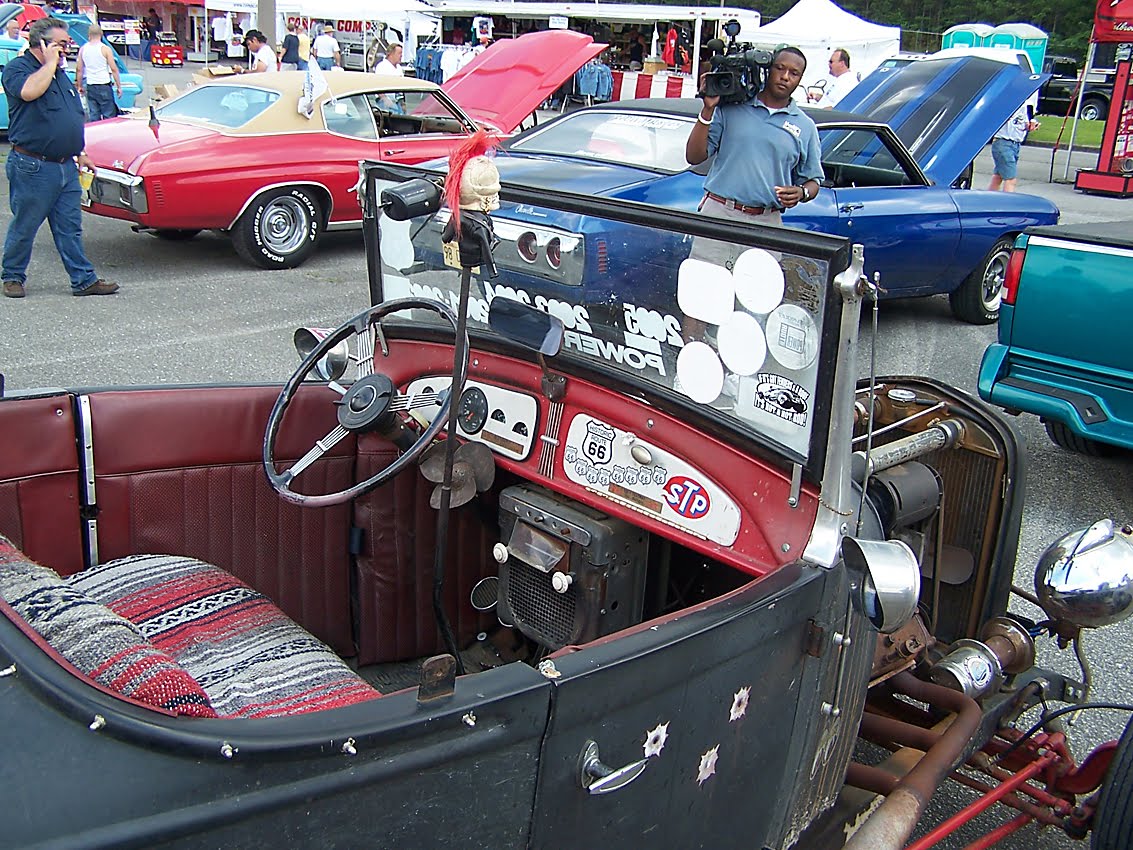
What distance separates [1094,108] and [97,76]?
2192cm

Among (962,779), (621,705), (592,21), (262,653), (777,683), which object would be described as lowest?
(962,779)

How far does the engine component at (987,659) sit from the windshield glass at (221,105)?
7.41 meters

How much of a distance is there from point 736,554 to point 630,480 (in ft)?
0.95

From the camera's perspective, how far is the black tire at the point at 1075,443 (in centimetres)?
535

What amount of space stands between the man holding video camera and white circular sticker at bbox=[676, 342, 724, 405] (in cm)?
330

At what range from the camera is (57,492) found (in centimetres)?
249

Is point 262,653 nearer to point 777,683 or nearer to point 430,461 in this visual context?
point 430,461

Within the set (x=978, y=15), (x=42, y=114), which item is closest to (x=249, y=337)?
(x=42, y=114)

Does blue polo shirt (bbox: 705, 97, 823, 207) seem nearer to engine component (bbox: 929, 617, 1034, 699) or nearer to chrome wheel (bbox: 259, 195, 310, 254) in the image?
engine component (bbox: 929, 617, 1034, 699)

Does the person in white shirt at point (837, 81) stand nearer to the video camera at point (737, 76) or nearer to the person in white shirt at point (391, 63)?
the person in white shirt at point (391, 63)

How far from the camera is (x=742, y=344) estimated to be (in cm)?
201

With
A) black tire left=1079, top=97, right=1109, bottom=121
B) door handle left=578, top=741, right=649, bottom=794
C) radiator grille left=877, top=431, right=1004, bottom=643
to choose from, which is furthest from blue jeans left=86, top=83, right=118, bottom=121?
black tire left=1079, top=97, right=1109, bottom=121

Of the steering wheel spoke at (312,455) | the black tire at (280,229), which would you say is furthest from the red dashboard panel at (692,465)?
the black tire at (280,229)

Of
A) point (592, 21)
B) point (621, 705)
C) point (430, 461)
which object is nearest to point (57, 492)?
point (430, 461)
